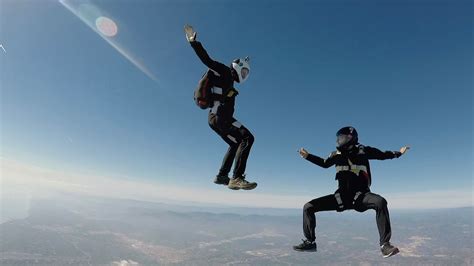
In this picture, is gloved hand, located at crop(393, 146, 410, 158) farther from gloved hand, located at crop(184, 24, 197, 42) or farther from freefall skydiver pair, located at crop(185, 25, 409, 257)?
gloved hand, located at crop(184, 24, 197, 42)

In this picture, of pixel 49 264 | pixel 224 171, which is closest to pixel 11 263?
pixel 49 264

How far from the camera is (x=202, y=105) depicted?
7469 millimetres

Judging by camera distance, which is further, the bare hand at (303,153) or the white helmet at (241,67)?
the bare hand at (303,153)

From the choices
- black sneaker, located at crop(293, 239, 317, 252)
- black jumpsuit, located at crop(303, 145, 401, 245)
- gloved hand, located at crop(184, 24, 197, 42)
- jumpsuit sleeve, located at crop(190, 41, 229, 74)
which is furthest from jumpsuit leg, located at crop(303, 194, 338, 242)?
gloved hand, located at crop(184, 24, 197, 42)

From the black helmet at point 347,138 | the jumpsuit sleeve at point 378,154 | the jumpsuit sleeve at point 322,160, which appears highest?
the black helmet at point 347,138

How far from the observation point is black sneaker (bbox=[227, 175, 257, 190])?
24.2ft

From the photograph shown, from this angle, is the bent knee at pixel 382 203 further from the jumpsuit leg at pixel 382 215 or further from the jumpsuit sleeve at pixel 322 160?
the jumpsuit sleeve at pixel 322 160

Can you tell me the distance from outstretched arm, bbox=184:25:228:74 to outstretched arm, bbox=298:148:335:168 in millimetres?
3005

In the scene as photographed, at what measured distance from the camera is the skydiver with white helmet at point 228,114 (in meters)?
7.32

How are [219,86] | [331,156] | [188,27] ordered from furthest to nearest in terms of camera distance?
[331,156], [219,86], [188,27]

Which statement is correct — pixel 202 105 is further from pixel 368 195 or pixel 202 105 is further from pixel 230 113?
pixel 368 195

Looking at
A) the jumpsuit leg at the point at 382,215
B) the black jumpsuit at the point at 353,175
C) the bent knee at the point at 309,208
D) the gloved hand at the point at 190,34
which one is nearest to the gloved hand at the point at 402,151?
the black jumpsuit at the point at 353,175

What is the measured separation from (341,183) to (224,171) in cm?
304

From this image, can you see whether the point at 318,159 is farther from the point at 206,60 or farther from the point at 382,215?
the point at 206,60
